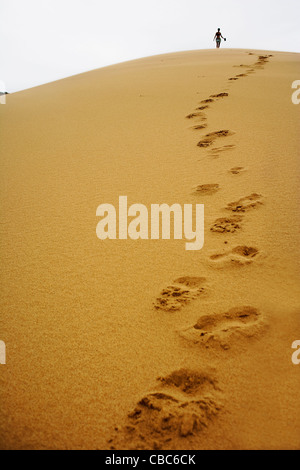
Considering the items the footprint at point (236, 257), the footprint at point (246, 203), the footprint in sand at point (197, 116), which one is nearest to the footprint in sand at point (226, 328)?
the footprint at point (236, 257)

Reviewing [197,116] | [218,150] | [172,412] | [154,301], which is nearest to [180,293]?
[154,301]

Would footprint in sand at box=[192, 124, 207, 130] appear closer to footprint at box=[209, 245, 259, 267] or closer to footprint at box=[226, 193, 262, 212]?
footprint at box=[226, 193, 262, 212]

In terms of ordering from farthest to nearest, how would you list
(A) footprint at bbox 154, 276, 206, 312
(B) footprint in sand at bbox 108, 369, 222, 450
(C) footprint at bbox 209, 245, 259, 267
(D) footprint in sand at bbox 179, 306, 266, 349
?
(C) footprint at bbox 209, 245, 259, 267 < (A) footprint at bbox 154, 276, 206, 312 < (D) footprint in sand at bbox 179, 306, 266, 349 < (B) footprint in sand at bbox 108, 369, 222, 450

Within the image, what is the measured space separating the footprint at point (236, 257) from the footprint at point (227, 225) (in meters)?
0.15

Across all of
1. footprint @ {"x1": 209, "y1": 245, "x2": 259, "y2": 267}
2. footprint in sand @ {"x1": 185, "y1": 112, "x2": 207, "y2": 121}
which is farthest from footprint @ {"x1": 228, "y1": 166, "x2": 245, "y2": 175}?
footprint in sand @ {"x1": 185, "y1": 112, "x2": 207, "y2": 121}

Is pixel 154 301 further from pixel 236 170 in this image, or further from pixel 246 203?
pixel 236 170

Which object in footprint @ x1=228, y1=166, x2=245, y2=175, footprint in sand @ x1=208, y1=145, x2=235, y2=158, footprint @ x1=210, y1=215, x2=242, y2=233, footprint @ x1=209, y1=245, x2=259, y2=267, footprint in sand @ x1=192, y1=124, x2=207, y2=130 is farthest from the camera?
footprint in sand @ x1=192, y1=124, x2=207, y2=130

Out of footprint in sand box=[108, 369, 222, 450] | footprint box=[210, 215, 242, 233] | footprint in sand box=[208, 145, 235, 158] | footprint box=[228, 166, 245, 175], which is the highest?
footprint in sand box=[208, 145, 235, 158]

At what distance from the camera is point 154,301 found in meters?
1.07

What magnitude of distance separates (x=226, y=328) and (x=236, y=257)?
39cm

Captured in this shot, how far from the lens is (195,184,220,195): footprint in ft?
5.73

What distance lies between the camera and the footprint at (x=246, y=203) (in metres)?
1.54

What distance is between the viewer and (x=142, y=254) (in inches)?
51.6

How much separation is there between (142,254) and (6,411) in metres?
0.76
